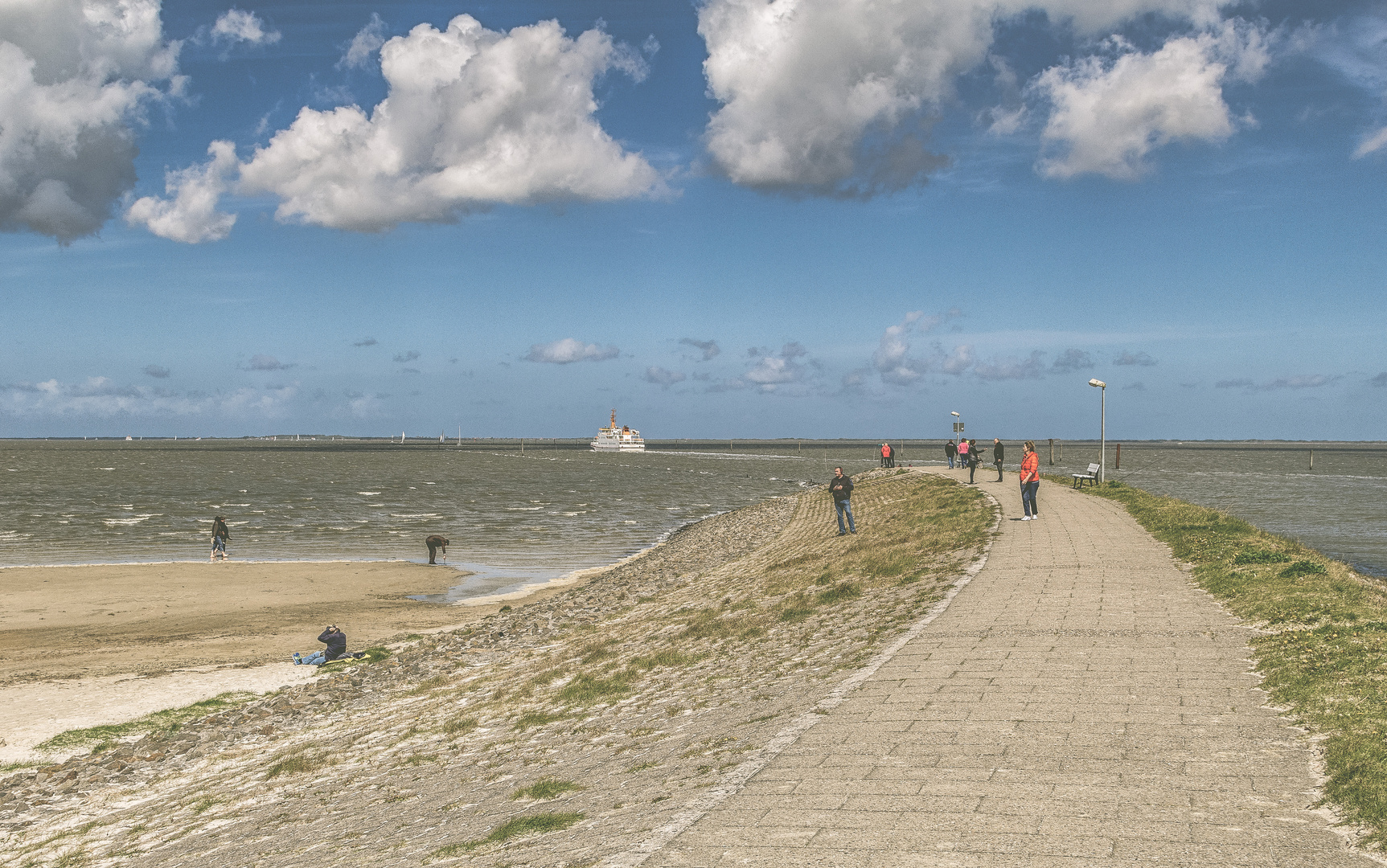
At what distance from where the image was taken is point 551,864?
515 cm

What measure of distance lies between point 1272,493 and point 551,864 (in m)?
64.9

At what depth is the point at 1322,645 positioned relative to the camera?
905cm

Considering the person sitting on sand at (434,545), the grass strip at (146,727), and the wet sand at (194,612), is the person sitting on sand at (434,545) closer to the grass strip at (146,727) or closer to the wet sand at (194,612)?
the wet sand at (194,612)

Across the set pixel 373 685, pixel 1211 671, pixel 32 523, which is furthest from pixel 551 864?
pixel 32 523

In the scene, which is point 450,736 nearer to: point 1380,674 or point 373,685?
point 373,685

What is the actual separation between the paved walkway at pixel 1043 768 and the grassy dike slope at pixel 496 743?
665mm

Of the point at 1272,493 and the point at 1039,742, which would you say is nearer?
the point at 1039,742

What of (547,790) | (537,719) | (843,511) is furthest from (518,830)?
(843,511)

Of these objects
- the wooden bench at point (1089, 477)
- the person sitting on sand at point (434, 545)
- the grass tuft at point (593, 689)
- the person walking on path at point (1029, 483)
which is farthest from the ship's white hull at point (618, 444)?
the grass tuft at point (593, 689)

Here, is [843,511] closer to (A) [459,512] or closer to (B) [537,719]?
(B) [537,719]

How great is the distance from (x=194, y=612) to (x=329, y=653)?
24.1 ft

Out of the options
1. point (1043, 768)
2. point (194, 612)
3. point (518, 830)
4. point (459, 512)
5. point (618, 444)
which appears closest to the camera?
point (518, 830)

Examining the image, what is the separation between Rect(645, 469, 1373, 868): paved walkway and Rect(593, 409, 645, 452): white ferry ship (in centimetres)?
17468

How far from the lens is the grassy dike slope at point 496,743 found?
658 cm
